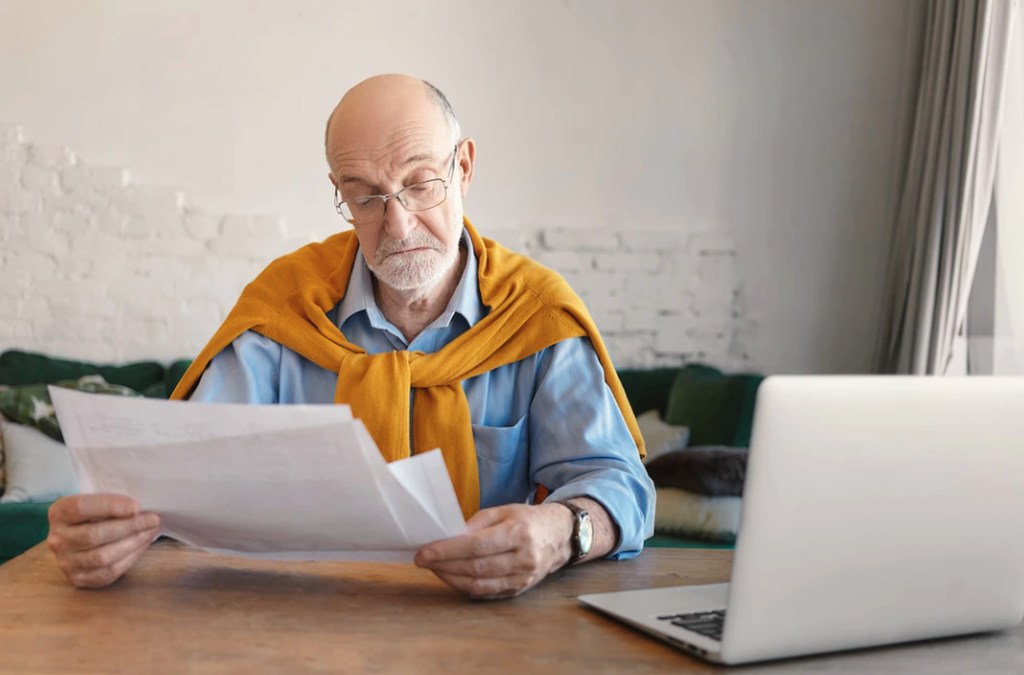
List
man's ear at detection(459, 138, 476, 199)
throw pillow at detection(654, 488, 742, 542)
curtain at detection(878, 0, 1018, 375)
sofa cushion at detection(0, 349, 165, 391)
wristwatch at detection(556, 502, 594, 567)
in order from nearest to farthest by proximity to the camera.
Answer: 1. wristwatch at detection(556, 502, 594, 567)
2. man's ear at detection(459, 138, 476, 199)
3. throw pillow at detection(654, 488, 742, 542)
4. curtain at detection(878, 0, 1018, 375)
5. sofa cushion at detection(0, 349, 165, 391)

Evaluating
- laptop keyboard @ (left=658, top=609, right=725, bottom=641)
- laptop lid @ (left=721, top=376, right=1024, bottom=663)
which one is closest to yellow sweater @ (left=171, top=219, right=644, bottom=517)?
laptop keyboard @ (left=658, top=609, right=725, bottom=641)

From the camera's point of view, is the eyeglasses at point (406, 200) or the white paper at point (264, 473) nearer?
the white paper at point (264, 473)

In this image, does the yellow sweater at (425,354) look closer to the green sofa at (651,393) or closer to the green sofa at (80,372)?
the green sofa at (651,393)

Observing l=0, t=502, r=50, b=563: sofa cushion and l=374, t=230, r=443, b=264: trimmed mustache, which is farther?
l=0, t=502, r=50, b=563: sofa cushion

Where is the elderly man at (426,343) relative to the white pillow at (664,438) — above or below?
above

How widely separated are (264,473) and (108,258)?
11.7 feet

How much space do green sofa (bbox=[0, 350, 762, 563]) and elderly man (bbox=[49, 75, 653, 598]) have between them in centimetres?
173

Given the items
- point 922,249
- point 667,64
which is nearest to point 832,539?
point 922,249

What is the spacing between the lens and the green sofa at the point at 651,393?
347 cm

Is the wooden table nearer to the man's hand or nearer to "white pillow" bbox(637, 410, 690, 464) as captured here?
the man's hand

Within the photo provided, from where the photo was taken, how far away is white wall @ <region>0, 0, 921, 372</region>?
172 inches

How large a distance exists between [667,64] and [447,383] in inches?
126

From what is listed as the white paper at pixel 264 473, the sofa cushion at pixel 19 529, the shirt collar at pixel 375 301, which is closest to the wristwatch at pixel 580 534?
the white paper at pixel 264 473

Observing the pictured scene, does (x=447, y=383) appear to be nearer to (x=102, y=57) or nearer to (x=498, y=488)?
(x=498, y=488)
